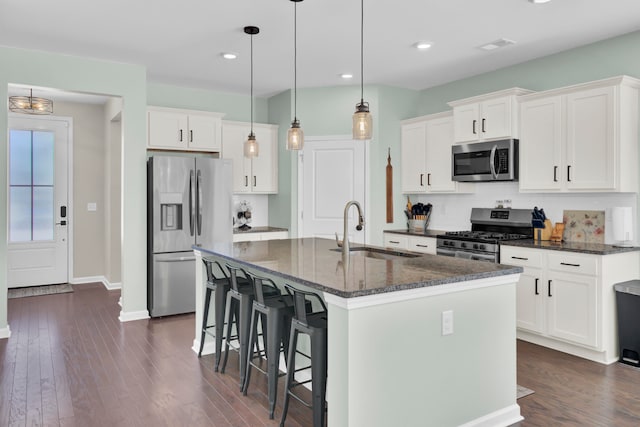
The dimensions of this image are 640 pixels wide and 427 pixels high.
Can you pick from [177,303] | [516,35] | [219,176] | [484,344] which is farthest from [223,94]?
[484,344]

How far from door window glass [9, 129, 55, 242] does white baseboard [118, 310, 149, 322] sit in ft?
8.60

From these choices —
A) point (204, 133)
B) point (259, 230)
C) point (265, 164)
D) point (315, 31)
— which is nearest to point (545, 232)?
point (315, 31)

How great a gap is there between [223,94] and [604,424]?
5.40 metres

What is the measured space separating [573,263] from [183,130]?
4303 millimetres

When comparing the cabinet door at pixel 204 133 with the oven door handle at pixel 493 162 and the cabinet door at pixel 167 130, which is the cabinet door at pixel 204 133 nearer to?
the cabinet door at pixel 167 130

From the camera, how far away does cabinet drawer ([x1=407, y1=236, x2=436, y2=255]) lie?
16.6ft

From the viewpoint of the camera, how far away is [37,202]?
661 cm

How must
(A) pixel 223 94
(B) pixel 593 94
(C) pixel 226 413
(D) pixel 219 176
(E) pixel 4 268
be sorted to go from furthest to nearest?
(A) pixel 223 94 < (D) pixel 219 176 < (E) pixel 4 268 < (B) pixel 593 94 < (C) pixel 226 413

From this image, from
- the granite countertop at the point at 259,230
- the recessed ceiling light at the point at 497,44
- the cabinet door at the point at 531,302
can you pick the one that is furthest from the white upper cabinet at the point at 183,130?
the cabinet door at the point at 531,302

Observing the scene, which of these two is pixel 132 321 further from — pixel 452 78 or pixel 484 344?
pixel 452 78

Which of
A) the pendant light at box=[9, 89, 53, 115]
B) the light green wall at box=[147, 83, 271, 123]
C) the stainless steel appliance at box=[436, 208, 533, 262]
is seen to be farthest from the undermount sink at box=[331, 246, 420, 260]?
the pendant light at box=[9, 89, 53, 115]

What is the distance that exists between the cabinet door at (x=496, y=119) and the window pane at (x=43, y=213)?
589 centimetres

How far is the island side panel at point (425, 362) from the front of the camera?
216cm

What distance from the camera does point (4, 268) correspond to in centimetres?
433
